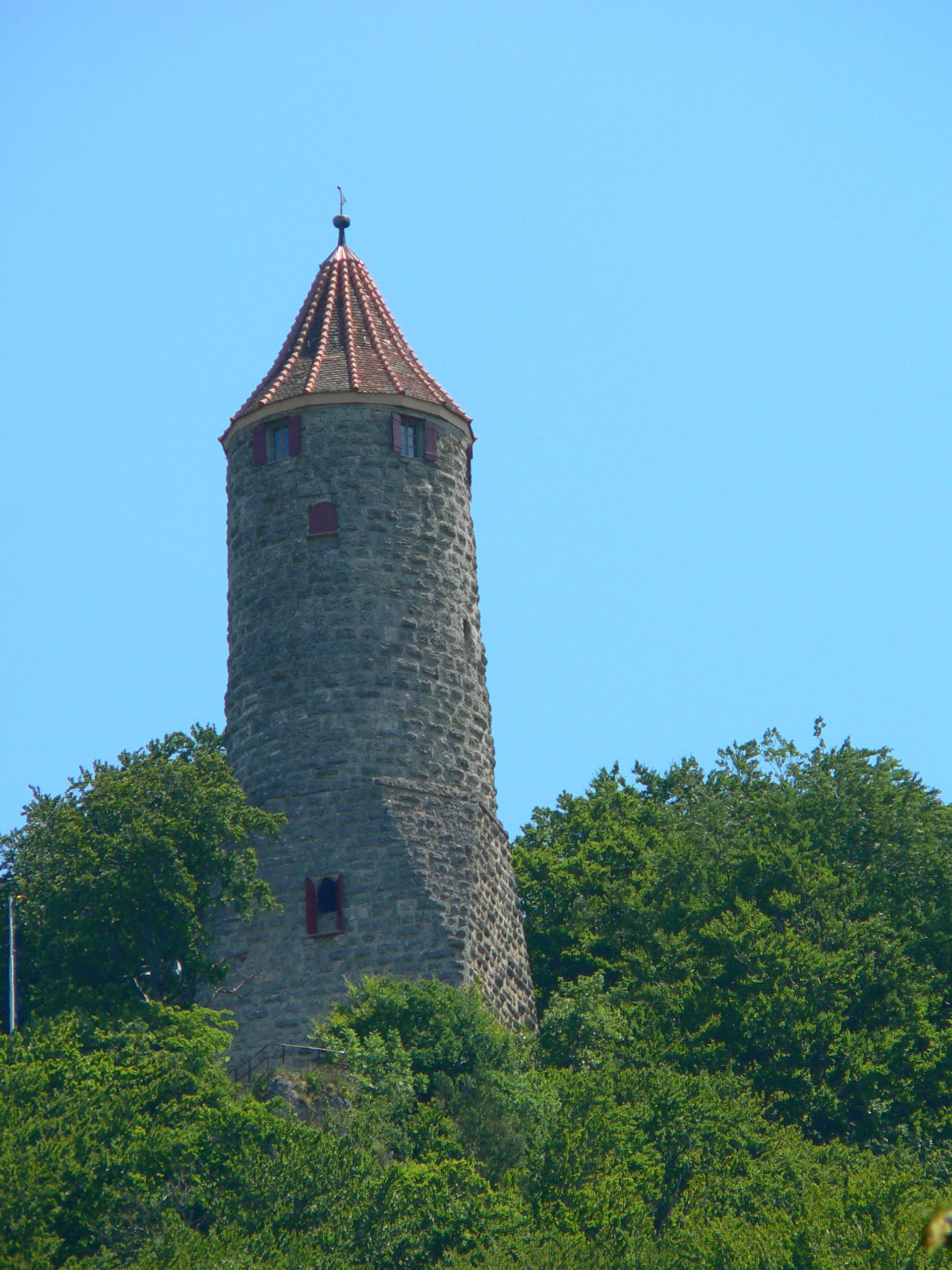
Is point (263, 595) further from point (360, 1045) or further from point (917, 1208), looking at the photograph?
point (917, 1208)

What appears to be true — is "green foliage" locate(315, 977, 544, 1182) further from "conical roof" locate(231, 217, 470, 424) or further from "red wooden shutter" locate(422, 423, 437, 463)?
"conical roof" locate(231, 217, 470, 424)

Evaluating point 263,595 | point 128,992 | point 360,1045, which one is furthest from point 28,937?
point 263,595

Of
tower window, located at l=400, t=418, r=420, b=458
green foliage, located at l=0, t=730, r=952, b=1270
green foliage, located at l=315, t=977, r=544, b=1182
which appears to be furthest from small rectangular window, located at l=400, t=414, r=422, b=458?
green foliage, located at l=315, t=977, r=544, b=1182

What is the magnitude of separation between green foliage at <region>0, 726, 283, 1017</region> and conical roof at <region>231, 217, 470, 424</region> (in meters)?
9.23

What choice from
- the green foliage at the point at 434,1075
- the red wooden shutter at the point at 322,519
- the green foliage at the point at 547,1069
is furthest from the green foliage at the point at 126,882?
the red wooden shutter at the point at 322,519

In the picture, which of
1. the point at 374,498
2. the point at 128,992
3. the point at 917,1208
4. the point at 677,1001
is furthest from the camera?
the point at 374,498

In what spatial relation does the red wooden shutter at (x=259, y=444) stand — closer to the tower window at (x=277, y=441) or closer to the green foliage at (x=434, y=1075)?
the tower window at (x=277, y=441)

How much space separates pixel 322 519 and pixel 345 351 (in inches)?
171

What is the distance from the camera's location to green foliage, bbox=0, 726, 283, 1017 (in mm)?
38719

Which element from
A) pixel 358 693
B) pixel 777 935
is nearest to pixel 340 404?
pixel 358 693

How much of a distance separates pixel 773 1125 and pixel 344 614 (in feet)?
40.1

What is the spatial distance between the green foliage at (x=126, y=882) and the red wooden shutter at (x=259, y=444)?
784 cm

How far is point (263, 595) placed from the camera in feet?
147

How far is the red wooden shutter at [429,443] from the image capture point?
45.9 m
